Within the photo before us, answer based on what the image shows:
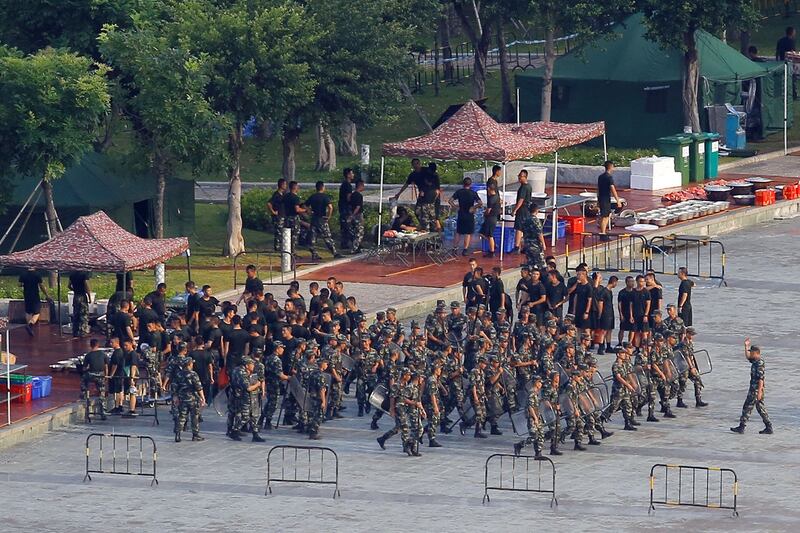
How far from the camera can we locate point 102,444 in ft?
98.1

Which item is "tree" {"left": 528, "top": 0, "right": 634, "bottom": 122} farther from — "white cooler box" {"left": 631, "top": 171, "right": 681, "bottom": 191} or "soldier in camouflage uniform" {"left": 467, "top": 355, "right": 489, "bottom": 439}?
"soldier in camouflage uniform" {"left": 467, "top": 355, "right": 489, "bottom": 439}

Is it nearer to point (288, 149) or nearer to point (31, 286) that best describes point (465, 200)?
point (288, 149)

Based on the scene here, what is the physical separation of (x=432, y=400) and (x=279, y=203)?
14.9 meters

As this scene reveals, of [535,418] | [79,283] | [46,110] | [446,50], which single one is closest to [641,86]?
[446,50]

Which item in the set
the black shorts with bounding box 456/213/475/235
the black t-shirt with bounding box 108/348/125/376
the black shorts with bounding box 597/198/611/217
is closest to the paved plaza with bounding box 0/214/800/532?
the black t-shirt with bounding box 108/348/125/376

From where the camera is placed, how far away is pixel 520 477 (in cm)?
2788

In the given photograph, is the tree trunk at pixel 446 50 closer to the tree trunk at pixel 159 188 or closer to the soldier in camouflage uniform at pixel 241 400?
the tree trunk at pixel 159 188

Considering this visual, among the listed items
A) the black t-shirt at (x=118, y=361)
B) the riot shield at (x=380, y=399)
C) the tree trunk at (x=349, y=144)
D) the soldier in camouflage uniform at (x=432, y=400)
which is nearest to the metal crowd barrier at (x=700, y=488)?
the soldier in camouflage uniform at (x=432, y=400)

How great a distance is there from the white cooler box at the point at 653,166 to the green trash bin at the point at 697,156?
796 millimetres

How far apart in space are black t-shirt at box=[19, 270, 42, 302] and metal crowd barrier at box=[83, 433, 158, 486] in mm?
7549

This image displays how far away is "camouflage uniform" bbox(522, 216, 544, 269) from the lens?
131 ft

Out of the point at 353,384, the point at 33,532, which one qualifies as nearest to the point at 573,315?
the point at 353,384

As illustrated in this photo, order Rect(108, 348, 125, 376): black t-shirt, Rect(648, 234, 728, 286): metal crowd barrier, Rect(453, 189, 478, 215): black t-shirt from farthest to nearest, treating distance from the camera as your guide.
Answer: Rect(453, 189, 478, 215): black t-shirt < Rect(648, 234, 728, 286): metal crowd barrier < Rect(108, 348, 125, 376): black t-shirt

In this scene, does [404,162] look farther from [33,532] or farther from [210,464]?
[33,532]
